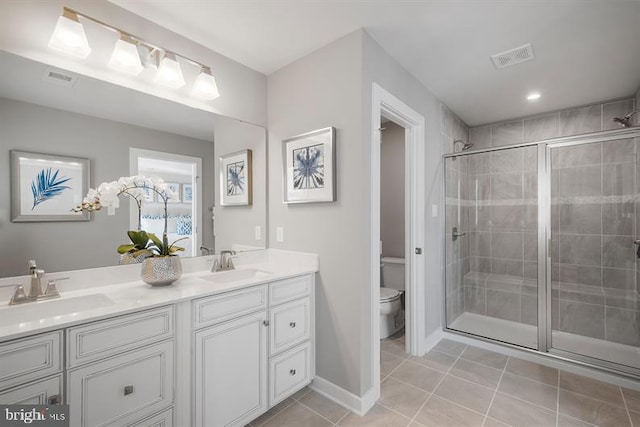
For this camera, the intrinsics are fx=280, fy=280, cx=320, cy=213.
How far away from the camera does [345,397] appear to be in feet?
6.02

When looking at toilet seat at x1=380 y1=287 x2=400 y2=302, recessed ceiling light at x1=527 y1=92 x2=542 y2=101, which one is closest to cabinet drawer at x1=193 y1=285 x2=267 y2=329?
toilet seat at x1=380 y1=287 x2=400 y2=302

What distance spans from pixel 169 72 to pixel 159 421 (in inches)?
73.5

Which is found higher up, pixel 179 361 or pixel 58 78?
pixel 58 78

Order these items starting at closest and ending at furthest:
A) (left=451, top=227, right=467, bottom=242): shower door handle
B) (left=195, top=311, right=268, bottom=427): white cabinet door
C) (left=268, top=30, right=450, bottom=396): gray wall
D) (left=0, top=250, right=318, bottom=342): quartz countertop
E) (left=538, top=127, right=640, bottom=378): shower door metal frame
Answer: (left=0, top=250, right=318, bottom=342): quartz countertop → (left=195, top=311, right=268, bottom=427): white cabinet door → (left=268, top=30, right=450, bottom=396): gray wall → (left=538, top=127, right=640, bottom=378): shower door metal frame → (left=451, top=227, right=467, bottom=242): shower door handle

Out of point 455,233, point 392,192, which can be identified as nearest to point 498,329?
point 455,233

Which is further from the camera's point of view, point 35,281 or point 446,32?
point 446,32

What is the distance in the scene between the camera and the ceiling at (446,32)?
1.59m

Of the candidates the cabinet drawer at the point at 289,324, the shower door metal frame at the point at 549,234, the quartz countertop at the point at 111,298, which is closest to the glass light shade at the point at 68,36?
the quartz countertop at the point at 111,298

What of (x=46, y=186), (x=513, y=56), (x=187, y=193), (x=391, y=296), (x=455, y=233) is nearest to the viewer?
(x=46, y=186)

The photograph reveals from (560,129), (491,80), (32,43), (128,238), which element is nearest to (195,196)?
(128,238)

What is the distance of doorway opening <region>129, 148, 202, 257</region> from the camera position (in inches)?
66.9

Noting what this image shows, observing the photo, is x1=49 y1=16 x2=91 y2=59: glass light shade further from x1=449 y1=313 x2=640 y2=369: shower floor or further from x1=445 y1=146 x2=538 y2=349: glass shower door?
x1=449 y1=313 x2=640 y2=369: shower floor

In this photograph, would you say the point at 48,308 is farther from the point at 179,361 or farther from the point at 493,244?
the point at 493,244

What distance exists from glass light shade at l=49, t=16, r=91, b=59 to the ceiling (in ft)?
1.03
